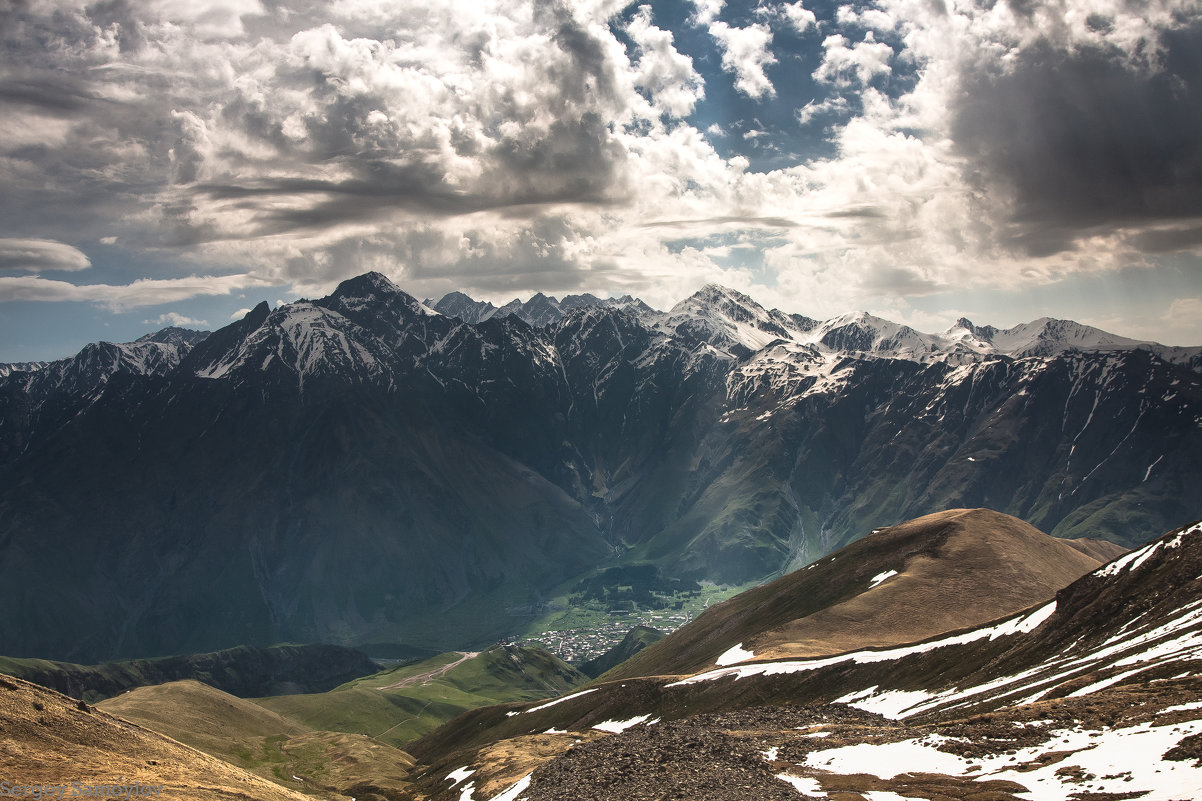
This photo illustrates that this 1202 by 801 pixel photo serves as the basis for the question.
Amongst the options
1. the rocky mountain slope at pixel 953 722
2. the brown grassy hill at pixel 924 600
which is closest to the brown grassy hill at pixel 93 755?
the rocky mountain slope at pixel 953 722

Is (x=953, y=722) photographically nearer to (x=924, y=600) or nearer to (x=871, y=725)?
(x=871, y=725)

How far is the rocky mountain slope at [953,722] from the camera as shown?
183 ft

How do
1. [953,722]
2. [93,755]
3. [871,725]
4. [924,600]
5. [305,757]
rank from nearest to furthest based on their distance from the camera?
[93,755] < [953,722] < [871,725] < [924,600] < [305,757]

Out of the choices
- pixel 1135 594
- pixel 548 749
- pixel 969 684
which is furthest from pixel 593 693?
pixel 1135 594

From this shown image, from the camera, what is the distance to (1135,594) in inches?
4085

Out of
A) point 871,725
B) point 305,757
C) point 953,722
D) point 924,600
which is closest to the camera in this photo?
point 953,722

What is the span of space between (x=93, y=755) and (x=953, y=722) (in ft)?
250

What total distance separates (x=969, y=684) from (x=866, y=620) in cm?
7038

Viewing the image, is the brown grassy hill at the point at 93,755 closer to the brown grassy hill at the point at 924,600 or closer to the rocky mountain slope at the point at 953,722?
the rocky mountain slope at the point at 953,722

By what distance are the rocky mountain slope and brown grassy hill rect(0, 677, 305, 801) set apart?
2816cm

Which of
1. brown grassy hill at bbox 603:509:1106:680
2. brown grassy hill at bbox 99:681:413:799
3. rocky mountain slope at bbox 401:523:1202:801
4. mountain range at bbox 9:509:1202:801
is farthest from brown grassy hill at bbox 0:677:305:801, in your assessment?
brown grassy hill at bbox 603:509:1106:680

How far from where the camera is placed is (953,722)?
241ft

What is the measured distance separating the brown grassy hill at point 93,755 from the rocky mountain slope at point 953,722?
28161mm

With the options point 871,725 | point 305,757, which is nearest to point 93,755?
point 871,725
